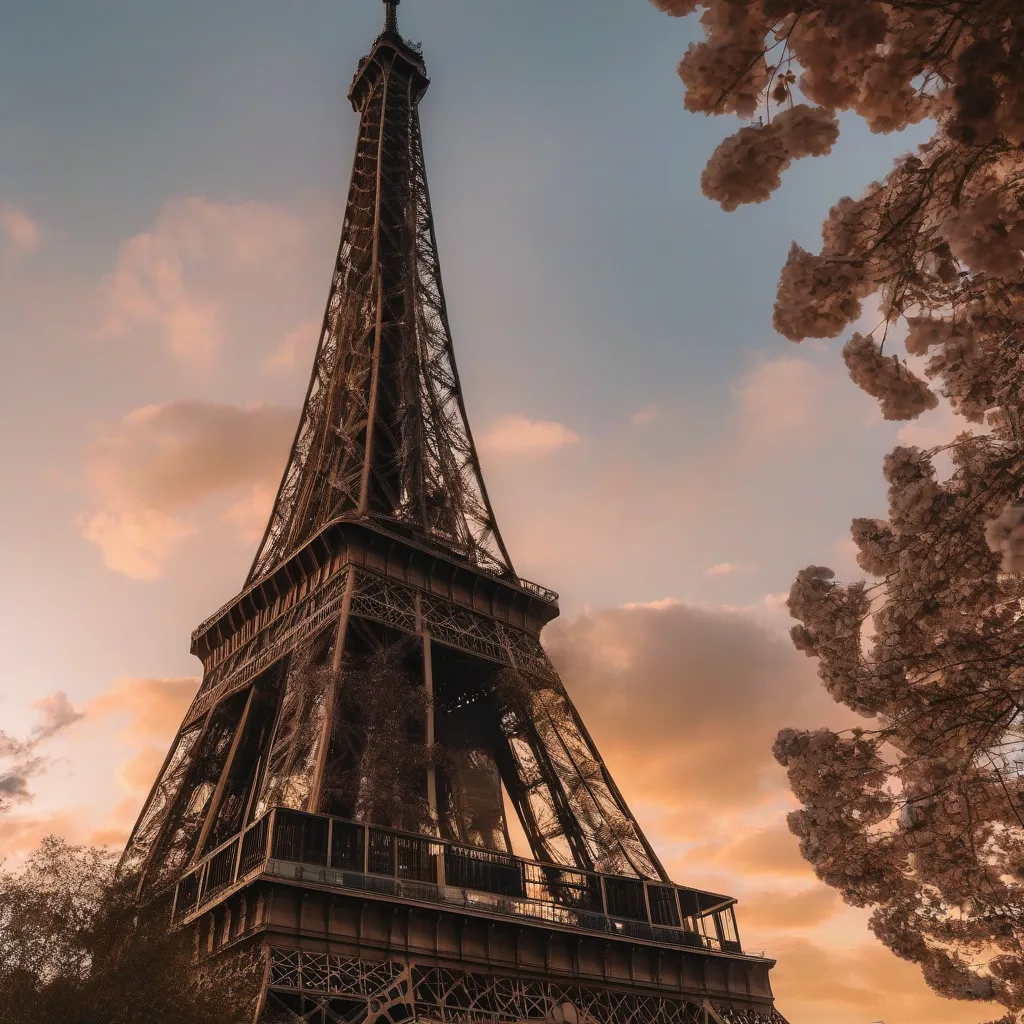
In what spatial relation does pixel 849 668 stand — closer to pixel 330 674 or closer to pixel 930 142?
pixel 930 142

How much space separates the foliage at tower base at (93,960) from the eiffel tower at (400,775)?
1.39 meters

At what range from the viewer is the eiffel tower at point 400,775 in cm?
2122

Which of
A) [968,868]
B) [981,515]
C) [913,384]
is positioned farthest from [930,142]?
[968,868]

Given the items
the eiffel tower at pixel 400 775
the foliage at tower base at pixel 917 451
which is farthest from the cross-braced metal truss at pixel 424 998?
the foliage at tower base at pixel 917 451

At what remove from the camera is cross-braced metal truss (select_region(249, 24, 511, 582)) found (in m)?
38.9

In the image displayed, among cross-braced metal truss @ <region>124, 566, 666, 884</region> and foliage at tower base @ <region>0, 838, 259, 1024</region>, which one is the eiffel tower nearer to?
cross-braced metal truss @ <region>124, 566, 666, 884</region>

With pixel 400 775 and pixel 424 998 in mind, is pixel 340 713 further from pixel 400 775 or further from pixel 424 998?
pixel 424 998

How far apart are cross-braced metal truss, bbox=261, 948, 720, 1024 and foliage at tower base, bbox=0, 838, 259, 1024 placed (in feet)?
3.50

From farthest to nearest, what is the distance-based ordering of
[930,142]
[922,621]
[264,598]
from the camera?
[264,598], [922,621], [930,142]

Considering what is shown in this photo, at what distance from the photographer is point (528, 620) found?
3694cm

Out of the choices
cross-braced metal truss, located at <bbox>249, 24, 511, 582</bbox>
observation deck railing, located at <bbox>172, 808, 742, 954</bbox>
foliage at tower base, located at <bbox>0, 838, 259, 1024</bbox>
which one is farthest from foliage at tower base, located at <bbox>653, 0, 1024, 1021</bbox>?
cross-braced metal truss, located at <bbox>249, 24, 511, 582</bbox>

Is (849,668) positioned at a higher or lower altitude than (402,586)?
lower

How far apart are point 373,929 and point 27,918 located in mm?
7485

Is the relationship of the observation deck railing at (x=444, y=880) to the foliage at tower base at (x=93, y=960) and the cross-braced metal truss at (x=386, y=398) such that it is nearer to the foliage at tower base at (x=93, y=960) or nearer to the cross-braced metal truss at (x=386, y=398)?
the foliage at tower base at (x=93, y=960)
